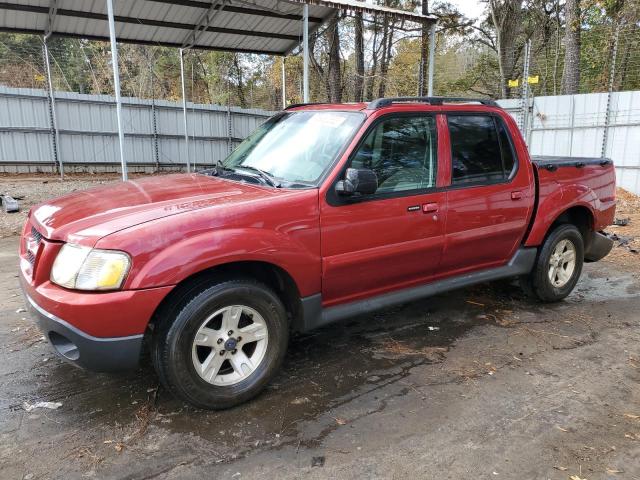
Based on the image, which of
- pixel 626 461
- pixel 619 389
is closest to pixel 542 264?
pixel 619 389

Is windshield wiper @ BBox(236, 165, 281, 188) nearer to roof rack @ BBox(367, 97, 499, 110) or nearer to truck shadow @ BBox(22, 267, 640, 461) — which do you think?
roof rack @ BBox(367, 97, 499, 110)

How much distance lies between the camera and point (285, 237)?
122 inches

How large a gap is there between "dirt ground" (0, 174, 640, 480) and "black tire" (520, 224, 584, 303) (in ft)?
1.56

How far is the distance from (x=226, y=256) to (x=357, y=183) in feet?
3.22

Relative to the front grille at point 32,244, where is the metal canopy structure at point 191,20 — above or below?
above

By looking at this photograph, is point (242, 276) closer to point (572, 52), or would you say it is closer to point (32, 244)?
point (32, 244)

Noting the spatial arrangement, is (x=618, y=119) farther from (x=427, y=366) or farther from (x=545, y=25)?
(x=545, y=25)

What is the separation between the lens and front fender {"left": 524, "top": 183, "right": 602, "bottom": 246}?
457cm

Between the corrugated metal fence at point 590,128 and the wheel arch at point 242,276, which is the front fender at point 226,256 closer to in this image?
the wheel arch at point 242,276

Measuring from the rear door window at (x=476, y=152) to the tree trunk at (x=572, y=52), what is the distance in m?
11.3

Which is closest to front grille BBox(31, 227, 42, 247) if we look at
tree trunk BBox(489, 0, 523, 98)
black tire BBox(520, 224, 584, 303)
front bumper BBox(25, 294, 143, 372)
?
front bumper BBox(25, 294, 143, 372)

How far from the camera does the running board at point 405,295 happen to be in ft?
11.1

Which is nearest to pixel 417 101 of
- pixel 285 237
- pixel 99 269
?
pixel 285 237

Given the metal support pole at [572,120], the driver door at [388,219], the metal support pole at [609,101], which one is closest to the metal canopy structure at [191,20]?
the metal support pole at [572,120]
